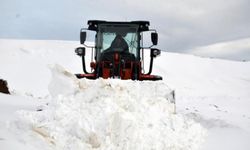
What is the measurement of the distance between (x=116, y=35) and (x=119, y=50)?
0.41 metres

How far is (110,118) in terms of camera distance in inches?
216

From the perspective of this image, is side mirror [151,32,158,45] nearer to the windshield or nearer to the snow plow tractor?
the snow plow tractor

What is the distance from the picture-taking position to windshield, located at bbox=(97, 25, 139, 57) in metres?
9.07

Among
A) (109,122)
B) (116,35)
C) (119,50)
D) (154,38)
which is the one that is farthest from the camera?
(116,35)

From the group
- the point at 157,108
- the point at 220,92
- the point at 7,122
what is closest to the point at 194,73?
the point at 220,92

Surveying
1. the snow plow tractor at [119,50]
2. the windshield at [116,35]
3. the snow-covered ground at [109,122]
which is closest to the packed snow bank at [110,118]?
the snow-covered ground at [109,122]

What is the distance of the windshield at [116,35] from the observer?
9070mm

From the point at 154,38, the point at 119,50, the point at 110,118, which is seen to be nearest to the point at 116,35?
the point at 119,50

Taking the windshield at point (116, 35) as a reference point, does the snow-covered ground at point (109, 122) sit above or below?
below

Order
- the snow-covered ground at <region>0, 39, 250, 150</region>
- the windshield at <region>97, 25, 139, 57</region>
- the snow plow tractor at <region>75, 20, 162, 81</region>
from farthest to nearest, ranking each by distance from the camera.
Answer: the windshield at <region>97, 25, 139, 57</region>
the snow plow tractor at <region>75, 20, 162, 81</region>
the snow-covered ground at <region>0, 39, 250, 150</region>

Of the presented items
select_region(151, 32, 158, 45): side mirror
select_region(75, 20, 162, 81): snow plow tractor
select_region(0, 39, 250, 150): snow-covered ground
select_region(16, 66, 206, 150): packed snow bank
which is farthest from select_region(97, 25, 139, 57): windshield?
select_region(16, 66, 206, 150): packed snow bank

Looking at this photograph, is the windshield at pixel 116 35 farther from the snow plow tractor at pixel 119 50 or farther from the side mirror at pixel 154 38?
the side mirror at pixel 154 38

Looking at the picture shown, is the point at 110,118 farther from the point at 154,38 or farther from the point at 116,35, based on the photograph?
the point at 116,35

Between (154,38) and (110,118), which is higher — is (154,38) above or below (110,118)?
above
